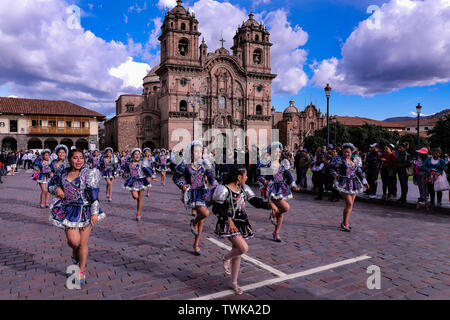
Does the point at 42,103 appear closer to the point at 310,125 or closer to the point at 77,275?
the point at 77,275

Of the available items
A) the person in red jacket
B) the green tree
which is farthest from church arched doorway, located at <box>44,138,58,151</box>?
the green tree

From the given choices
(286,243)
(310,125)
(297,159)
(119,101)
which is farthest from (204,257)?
(310,125)

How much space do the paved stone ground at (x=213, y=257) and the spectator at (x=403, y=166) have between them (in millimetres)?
1449

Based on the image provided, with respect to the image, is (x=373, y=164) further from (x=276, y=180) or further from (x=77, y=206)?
(x=77, y=206)

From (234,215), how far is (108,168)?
31.1 ft

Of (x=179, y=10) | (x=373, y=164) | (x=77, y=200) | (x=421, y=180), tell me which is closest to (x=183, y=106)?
(x=179, y=10)

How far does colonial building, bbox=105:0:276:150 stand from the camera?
4709cm

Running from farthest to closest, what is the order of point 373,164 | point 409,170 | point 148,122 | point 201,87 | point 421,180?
point 148,122 → point 201,87 → point 373,164 → point 409,170 → point 421,180

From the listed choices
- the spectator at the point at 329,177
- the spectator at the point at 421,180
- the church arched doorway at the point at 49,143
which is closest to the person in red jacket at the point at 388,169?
the spectator at the point at 421,180

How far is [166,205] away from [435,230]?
8102 mm

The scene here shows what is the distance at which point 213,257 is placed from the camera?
5.43 m

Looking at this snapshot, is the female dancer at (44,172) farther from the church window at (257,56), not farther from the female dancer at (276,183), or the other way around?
the church window at (257,56)

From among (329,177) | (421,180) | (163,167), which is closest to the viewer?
(421,180)

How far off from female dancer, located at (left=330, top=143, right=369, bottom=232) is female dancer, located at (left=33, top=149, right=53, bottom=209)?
30.5 ft
